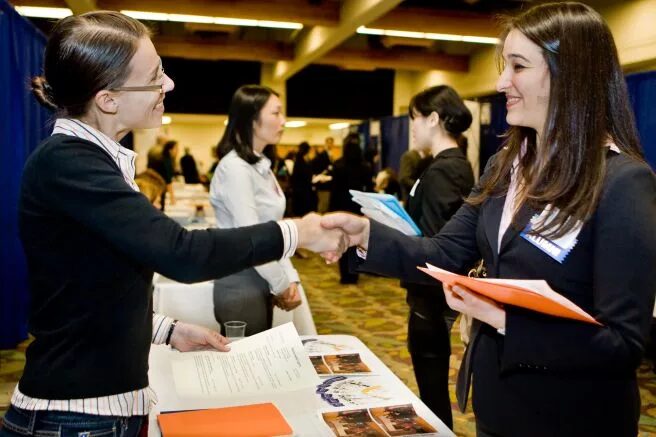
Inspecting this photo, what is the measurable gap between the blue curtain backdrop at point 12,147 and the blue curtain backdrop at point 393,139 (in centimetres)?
718

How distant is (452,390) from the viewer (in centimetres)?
335

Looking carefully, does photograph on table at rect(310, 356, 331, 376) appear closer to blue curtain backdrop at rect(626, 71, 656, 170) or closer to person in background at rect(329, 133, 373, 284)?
blue curtain backdrop at rect(626, 71, 656, 170)

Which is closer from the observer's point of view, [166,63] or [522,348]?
[522,348]

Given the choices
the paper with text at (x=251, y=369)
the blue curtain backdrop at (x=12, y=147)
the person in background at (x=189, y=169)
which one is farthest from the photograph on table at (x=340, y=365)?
the person in background at (x=189, y=169)

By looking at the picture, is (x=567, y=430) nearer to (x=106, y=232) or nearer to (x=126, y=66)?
(x=106, y=232)

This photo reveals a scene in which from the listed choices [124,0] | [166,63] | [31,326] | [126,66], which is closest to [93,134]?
[126,66]

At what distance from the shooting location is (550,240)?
106cm

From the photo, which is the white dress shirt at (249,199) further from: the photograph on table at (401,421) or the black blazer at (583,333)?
the black blazer at (583,333)

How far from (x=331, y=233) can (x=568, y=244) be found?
1.55ft

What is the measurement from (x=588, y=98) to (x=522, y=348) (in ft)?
1.54

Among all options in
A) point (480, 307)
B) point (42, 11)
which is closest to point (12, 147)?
point (480, 307)

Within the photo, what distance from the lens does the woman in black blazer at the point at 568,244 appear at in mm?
971

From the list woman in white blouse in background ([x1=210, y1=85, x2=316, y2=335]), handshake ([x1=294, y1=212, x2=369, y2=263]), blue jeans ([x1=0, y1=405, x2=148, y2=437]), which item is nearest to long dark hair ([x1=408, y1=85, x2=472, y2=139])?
woman in white blouse in background ([x1=210, y1=85, x2=316, y2=335])

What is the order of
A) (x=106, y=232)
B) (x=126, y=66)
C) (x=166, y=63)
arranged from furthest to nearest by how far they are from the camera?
(x=166, y=63), (x=126, y=66), (x=106, y=232)
